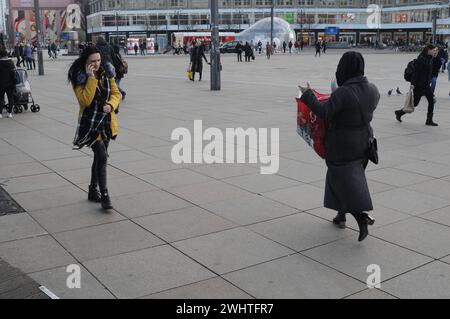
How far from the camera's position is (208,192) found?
671 centimetres

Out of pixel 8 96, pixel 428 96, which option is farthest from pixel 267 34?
pixel 428 96

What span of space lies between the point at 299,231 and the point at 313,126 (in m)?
1.03

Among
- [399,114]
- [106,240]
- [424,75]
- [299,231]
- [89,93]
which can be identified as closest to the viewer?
[106,240]

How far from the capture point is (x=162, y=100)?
1633 centimetres

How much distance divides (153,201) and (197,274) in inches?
83.7

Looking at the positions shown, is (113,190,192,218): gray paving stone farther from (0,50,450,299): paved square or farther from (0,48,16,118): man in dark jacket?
(0,48,16,118): man in dark jacket

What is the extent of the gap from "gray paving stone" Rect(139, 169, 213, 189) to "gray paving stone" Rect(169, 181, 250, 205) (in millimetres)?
166

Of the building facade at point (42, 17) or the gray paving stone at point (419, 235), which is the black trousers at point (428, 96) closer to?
the gray paving stone at point (419, 235)

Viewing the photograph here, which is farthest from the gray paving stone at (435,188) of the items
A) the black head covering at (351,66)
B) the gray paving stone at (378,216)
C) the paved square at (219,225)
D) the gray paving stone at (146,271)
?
the gray paving stone at (146,271)

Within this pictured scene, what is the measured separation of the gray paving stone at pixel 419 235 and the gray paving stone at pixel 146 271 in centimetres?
186

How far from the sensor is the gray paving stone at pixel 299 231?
509 centimetres

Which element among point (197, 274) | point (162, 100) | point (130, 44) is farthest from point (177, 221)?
point (130, 44)

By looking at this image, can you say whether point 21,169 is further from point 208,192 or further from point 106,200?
point 208,192
